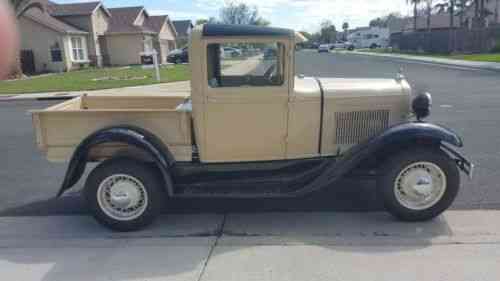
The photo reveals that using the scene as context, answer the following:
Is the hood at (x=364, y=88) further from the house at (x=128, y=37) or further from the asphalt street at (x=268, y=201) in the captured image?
the house at (x=128, y=37)

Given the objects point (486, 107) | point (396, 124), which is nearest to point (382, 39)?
point (486, 107)

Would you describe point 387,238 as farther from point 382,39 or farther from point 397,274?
point 382,39

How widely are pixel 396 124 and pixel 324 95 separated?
2.68 feet

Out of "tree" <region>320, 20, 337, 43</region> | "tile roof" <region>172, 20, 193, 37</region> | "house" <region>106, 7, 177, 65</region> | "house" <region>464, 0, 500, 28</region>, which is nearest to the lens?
"house" <region>106, 7, 177, 65</region>

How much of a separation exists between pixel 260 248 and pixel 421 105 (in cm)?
213

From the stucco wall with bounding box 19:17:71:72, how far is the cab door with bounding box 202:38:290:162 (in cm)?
2734

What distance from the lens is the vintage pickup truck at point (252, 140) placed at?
3.83 m

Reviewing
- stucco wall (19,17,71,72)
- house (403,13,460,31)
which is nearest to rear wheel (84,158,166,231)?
stucco wall (19,17,71,72)

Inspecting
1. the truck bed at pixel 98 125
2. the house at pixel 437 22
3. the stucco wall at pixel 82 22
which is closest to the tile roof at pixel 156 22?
the stucco wall at pixel 82 22

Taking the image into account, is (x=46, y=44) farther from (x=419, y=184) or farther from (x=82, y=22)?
(x=419, y=184)

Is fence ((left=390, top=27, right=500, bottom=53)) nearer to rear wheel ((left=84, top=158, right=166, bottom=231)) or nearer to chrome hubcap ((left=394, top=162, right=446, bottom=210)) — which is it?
chrome hubcap ((left=394, top=162, right=446, bottom=210))

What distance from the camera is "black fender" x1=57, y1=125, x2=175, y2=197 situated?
376cm

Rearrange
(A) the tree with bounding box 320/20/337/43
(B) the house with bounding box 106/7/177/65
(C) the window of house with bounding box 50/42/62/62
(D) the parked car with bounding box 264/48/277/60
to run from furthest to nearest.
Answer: (A) the tree with bounding box 320/20/337/43 → (B) the house with bounding box 106/7/177/65 → (C) the window of house with bounding box 50/42/62/62 → (D) the parked car with bounding box 264/48/277/60

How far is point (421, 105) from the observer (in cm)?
400
